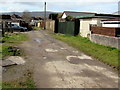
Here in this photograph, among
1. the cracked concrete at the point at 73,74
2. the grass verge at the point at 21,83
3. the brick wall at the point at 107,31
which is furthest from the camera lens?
the brick wall at the point at 107,31

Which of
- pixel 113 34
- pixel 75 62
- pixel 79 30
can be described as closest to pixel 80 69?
pixel 75 62

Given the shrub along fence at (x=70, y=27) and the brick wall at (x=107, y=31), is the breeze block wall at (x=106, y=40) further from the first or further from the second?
the shrub along fence at (x=70, y=27)

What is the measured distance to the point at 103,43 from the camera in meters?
16.5

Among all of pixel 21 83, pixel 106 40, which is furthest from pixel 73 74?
pixel 106 40

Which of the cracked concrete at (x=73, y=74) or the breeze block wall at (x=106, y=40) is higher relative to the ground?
the breeze block wall at (x=106, y=40)

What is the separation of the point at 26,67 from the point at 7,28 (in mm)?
26484

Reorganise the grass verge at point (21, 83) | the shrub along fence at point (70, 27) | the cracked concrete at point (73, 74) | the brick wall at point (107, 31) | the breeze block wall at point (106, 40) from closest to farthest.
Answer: the grass verge at point (21, 83)
the cracked concrete at point (73, 74)
the breeze block wall at point (106, 40)
the brick wall at point (107, 31)
the shrub along fence at point (70, 27)

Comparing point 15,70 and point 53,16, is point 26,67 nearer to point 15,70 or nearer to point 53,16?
point 15,70

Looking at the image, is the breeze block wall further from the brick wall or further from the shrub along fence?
the shrub along fence

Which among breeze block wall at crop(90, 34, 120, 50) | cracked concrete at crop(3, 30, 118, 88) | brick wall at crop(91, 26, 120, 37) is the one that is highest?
brick wall at crop(91, 26, 120, 37)

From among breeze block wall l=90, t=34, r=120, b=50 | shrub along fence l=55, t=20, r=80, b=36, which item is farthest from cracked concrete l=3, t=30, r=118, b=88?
shrub along fence l=55, t=20, r=80, b=36

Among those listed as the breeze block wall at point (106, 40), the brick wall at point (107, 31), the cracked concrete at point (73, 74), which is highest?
the brick wall at point (107, 31)

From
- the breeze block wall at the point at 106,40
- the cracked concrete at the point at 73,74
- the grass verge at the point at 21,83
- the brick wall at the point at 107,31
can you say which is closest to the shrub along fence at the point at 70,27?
the brick wall at the point at 107,31

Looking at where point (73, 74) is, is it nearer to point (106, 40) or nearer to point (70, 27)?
point (106, 40)
